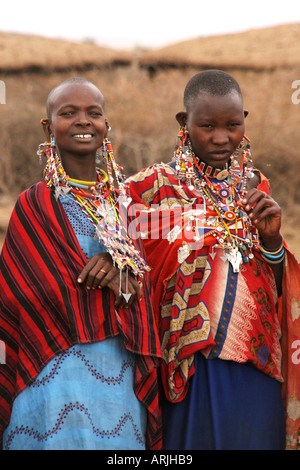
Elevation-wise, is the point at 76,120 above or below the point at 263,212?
above

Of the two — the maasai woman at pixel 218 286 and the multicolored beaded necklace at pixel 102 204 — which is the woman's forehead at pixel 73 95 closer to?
the multicolored beaded necklace at pixel 102 204

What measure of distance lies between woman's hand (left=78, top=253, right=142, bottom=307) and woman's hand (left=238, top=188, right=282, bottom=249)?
0.73 m

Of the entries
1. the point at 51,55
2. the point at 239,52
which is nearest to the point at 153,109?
the point at 239,52

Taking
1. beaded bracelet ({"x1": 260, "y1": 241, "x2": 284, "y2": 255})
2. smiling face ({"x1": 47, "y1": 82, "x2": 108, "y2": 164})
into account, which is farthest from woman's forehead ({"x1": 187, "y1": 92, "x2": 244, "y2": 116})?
beaded bracelet ({"x1": 260, "y1": 241, "x2": 284, "y2": 255})

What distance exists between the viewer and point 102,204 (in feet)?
11.1

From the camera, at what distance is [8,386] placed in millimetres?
3299

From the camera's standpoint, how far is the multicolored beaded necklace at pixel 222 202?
3582 mm

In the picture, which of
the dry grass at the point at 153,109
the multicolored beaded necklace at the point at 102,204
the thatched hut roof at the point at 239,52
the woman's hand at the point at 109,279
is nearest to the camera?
the woman's hand at the point at 109,279

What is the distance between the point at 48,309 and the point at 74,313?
0.42 feet

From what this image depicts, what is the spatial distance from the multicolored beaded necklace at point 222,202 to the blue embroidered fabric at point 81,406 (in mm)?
791

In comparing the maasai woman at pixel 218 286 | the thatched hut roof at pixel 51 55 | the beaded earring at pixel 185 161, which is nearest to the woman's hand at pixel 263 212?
the maasai woman at pixel 218 286

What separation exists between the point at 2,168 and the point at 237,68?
16.1 ft

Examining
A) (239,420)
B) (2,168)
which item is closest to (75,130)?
(239,420)

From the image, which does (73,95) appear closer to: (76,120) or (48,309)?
(76,120)
